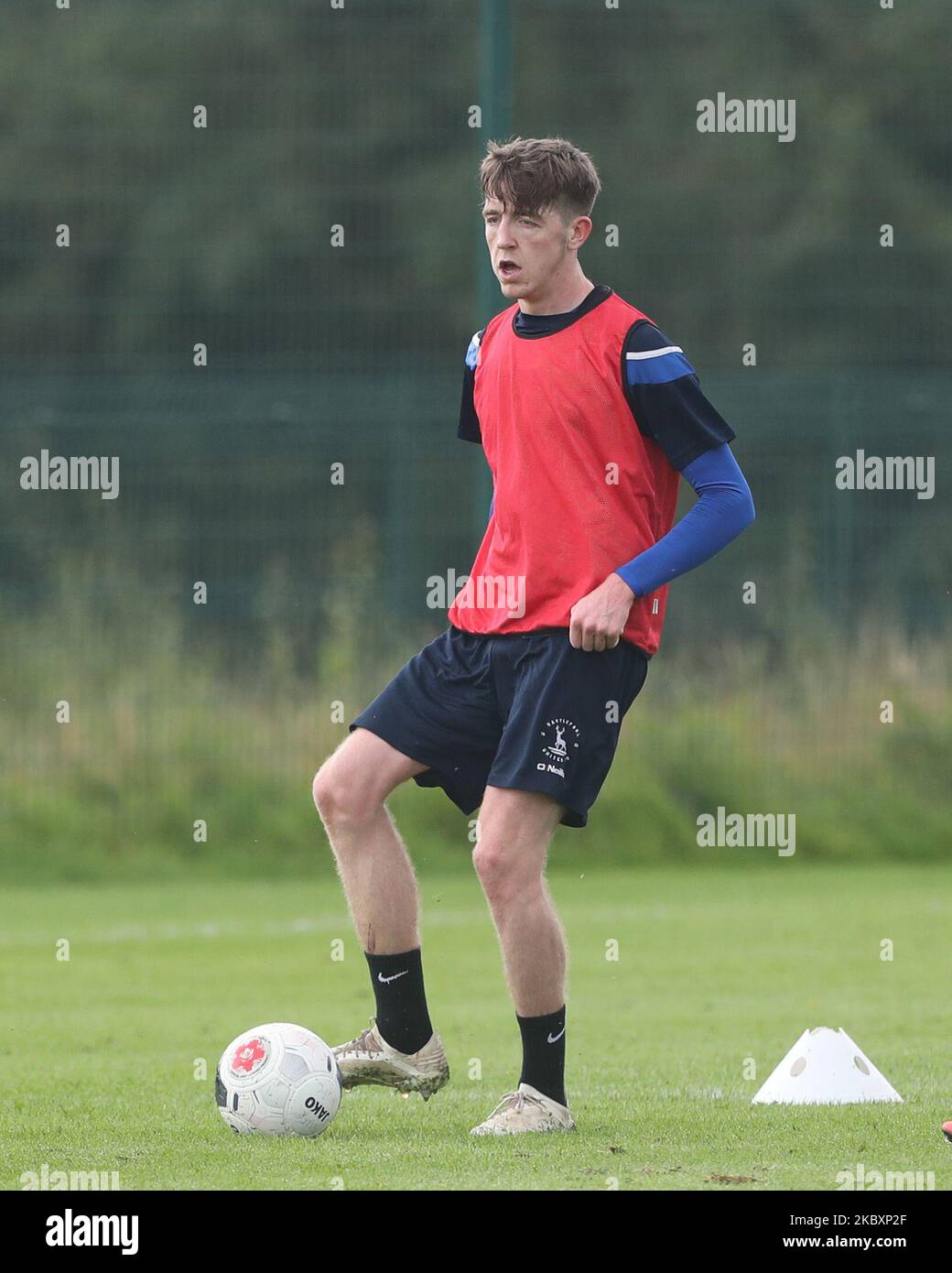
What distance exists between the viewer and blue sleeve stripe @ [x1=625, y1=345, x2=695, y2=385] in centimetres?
510

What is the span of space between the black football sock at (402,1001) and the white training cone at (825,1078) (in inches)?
35.8

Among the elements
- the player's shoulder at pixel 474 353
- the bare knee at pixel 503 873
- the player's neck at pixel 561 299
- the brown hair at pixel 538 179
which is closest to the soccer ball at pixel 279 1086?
the bare knee at pixel 503 873

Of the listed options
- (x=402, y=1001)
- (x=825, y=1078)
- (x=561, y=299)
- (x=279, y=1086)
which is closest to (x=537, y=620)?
(x=561, y=299)

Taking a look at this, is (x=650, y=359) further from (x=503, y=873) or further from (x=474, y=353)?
(x=503, y=873)

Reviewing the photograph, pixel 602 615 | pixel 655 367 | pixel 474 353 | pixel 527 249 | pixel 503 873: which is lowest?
pixel 503 873

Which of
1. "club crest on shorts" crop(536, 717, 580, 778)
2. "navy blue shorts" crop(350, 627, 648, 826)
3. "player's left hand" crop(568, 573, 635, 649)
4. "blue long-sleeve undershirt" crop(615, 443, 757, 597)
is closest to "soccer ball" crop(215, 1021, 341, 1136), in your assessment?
"navy blue shorts" crop(350, 627, 648, 826)

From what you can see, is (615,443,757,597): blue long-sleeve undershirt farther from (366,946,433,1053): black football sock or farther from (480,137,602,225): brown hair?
(366,946,433,1053): black football sock

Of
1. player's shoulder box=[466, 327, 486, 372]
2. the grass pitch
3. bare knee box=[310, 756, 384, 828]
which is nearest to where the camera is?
the grass pitch

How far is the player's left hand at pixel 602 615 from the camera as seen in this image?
5.03m

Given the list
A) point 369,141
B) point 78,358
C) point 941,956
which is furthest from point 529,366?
point 78,358

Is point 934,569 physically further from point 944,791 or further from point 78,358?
point 78,358

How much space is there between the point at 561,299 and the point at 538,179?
0.92ft

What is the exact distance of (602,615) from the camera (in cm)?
503

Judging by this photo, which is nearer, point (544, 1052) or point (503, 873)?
point (503, 873)
